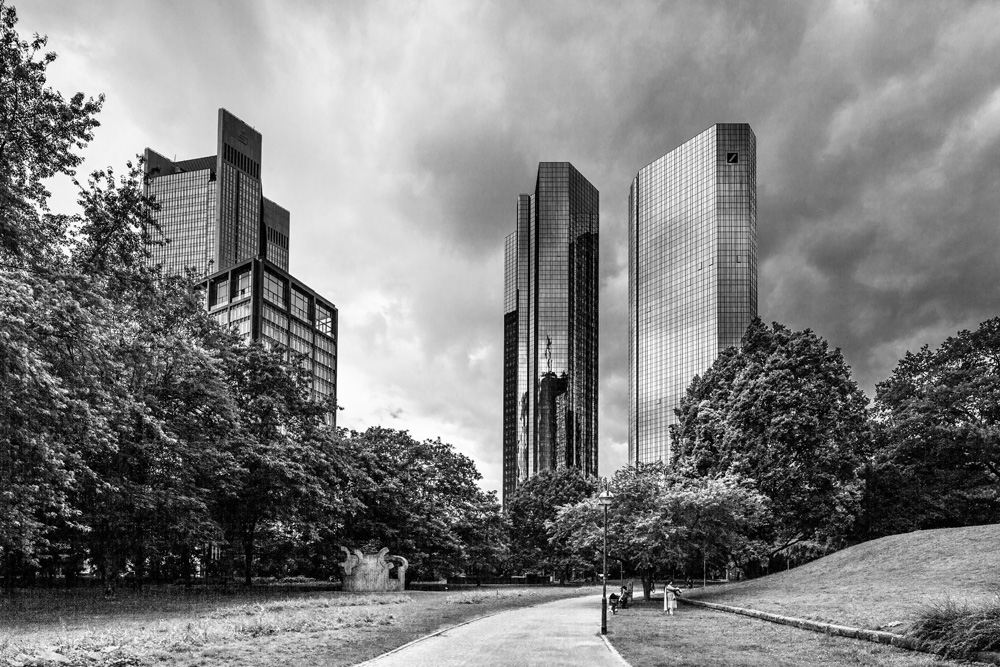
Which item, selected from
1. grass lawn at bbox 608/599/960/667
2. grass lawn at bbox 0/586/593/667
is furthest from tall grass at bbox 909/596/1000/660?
grass lawn at bbox 0/586/593/667

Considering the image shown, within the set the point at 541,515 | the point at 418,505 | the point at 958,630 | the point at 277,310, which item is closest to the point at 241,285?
the point at 277,310

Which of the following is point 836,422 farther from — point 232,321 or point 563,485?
point 232,321

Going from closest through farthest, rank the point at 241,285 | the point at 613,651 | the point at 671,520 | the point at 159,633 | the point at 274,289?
1. the point at 613,651
2. the point at 159,633
3. the point at 671,520
4. the point at 241,285
5. the point at 274,289

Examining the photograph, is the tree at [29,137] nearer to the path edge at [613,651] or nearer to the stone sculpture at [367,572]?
the path edge at [613,651]

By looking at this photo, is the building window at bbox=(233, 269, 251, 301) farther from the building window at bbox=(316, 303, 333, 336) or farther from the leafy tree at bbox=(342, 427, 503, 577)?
the leafy tree at bbox=(342, 427, 503, 577)

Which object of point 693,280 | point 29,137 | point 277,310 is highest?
point 693,280

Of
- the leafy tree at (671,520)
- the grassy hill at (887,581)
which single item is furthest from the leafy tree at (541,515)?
the grassy hill at (887,581)

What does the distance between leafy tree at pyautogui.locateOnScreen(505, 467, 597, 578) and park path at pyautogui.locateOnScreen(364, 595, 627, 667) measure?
5341 cm

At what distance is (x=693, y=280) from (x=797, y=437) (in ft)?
435

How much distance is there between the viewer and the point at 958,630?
47.4ft

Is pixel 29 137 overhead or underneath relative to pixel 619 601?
overhead

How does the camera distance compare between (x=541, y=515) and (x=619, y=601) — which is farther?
(x=541, y=515)

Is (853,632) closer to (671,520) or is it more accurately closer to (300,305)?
(671,520)

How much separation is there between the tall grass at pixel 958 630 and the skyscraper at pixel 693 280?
464ft
